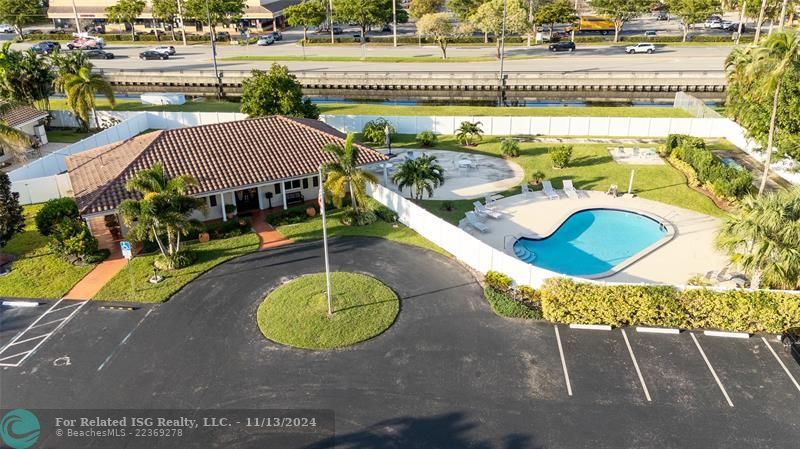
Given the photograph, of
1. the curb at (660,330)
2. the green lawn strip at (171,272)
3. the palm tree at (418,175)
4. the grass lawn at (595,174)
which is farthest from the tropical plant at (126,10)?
the curb at (660,330)

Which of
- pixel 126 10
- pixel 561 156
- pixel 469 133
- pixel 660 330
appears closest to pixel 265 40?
Result: pixel 126 10

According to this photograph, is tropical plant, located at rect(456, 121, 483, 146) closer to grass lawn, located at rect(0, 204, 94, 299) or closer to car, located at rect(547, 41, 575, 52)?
grass lawn, located at rect(0, 204, 94, 299)

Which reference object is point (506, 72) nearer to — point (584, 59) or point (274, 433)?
point (584, 59)

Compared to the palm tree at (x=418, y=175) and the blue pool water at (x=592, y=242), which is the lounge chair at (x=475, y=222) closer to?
the blue pool water at (x=592, y=242)

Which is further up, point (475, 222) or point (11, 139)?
point (11, 139)

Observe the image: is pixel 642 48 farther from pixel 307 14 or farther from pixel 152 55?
pixel 152 55

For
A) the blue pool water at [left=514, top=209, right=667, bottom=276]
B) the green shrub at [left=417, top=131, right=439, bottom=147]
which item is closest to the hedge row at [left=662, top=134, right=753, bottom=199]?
the blue pool water at [left=514, top=209, right=667, bottom=276]
